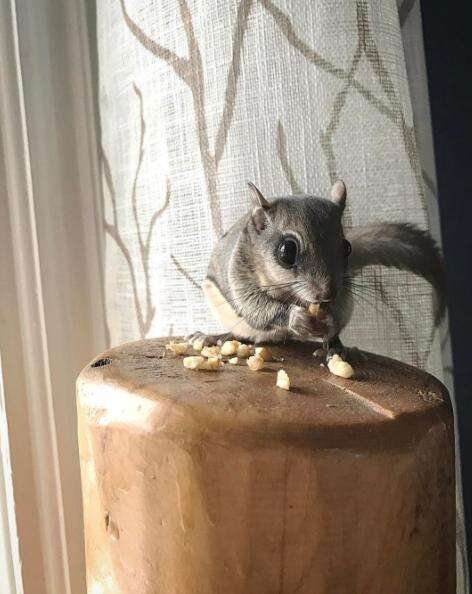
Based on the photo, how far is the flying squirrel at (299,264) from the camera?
585mm

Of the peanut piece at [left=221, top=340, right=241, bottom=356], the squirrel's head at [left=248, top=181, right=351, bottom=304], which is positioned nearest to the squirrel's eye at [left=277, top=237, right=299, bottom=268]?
the squirrel's head at [left=248, top=181, right=351, bottom=304]

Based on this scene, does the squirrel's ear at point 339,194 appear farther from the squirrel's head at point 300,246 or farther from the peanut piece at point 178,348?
the peanut piece at point 178,348

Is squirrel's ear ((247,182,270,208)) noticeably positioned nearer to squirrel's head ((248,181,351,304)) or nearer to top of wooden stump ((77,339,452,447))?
squirrel's head ((248,181,351,304))

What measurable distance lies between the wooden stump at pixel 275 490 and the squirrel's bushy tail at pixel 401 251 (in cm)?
24

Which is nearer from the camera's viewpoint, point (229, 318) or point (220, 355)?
point (220, 355)

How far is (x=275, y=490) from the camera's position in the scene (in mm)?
404

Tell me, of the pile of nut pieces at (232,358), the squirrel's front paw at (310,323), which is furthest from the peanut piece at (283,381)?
the squirrel's front paw at (310,323)

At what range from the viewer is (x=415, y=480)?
1.40ft

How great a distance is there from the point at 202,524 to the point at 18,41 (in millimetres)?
685

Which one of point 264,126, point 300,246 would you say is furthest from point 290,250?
point 264,126

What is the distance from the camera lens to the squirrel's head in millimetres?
578

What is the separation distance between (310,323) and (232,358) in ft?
0.29

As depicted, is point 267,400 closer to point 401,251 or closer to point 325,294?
point 325,294

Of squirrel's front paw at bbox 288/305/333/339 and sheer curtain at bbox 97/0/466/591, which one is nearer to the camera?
squirrel's front paw at bbox 288/305/333/339
